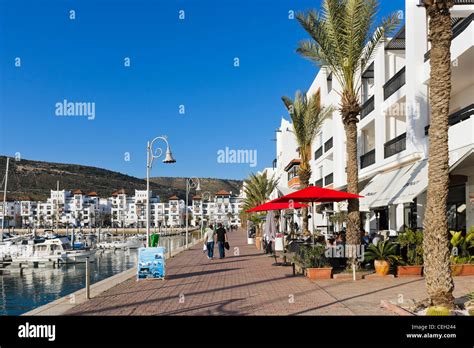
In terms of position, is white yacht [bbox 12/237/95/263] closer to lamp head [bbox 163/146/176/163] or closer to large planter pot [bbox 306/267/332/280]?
lamp head [bbox 163/146/176/163]

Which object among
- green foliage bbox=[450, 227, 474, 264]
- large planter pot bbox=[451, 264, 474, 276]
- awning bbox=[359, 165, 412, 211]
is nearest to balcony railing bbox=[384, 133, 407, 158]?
awning bbox=[359, 165, 412, 211]

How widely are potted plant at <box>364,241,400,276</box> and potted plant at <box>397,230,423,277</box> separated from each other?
30cm

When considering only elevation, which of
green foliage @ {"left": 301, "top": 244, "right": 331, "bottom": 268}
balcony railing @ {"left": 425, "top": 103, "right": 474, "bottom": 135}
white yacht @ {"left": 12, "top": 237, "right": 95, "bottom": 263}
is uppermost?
balcony railing @ {"left": 425, "top": 103, "right": 474, "bottom": 135}

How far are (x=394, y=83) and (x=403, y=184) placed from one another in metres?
6.79

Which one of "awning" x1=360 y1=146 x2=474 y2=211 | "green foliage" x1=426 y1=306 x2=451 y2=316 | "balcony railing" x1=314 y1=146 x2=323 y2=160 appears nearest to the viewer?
"green foliage" x1=426 y1=306 x2=451 y2=316

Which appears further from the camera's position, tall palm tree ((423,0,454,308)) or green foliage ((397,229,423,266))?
green foliage ((397,229,423,266))

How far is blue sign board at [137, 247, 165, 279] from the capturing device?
14953mm

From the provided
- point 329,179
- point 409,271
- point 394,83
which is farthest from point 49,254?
point 409,271

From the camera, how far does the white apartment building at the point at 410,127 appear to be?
16.7 m

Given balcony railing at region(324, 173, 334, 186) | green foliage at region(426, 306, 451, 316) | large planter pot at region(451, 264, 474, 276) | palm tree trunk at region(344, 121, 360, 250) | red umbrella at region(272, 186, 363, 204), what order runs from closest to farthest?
green foliage at region(426, 306, 451, 316)
large planter pot at region(451, 264, 474, 276)
red umbrella at region(272, 186, 363, 204)
palm tree trunk at region(344, 121, 360, 250)
balcony railing at region(324, 173, 334, 186)

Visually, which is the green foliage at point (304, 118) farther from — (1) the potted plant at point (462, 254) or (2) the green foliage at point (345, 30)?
(1) the potted plant at point (462, 254)

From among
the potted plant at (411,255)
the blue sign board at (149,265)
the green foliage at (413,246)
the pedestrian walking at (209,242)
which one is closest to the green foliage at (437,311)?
the potted plant at (411,255)

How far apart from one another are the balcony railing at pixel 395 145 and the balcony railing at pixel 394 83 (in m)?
2.29
